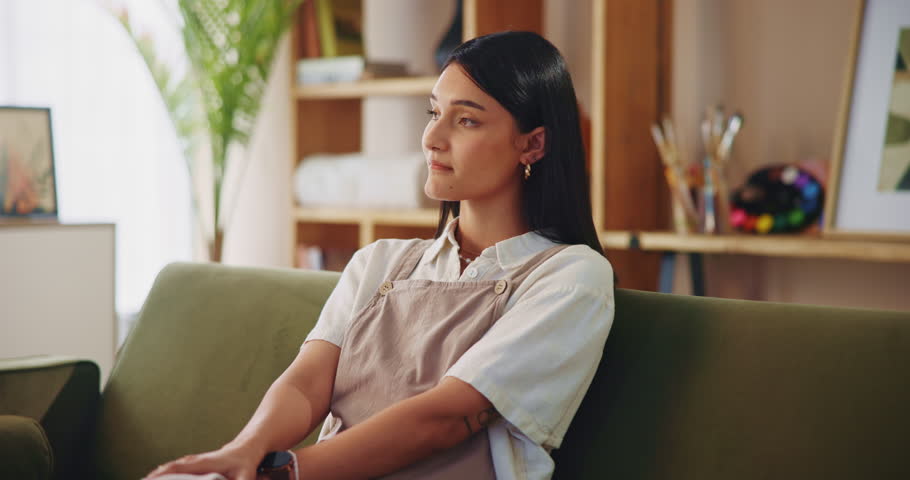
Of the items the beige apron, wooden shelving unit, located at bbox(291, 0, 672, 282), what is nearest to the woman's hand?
the beige apron

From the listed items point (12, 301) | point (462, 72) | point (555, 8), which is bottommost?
point (12, 301)

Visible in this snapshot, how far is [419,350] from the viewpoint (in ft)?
4.00

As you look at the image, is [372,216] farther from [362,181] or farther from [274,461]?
[274,461]

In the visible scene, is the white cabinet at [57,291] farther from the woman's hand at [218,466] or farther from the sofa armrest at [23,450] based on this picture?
the woman's hand at [218,466]

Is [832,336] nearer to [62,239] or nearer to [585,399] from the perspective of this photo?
[585,399]

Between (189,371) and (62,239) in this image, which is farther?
(62,239)

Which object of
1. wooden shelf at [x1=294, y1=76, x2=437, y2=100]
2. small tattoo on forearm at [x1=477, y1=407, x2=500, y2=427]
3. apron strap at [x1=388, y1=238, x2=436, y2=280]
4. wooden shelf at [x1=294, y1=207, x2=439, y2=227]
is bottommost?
small tattoo on forearm at [x1=477, y1=407, x2=500, y2=427]

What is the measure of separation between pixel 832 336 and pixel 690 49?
5.79ft

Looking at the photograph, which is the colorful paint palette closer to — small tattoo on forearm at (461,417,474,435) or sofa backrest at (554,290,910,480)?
sofa backrest at (554,290,910,480)

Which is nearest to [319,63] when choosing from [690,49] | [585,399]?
[690,49]

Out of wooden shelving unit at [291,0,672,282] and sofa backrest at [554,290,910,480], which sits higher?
wooden shelving unit at [291,0,672,282]

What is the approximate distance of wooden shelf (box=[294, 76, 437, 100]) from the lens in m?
2.96

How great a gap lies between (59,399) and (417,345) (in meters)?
0.74

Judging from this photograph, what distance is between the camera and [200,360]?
1.63 metres
